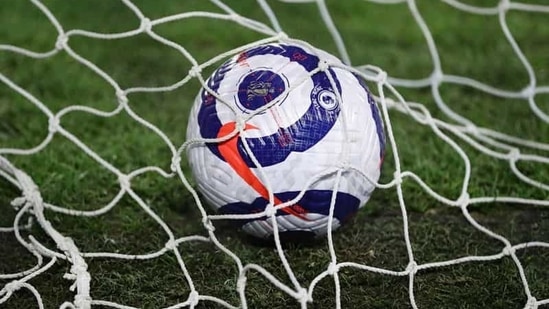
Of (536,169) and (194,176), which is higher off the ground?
(536,169)

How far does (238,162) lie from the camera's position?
2.46 metres

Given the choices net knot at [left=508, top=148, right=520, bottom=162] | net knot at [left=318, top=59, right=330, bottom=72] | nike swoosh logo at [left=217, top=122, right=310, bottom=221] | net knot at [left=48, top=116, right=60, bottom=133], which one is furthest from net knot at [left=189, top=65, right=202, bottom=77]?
net knot at [left=508, top=148, right=520, bottom=162]

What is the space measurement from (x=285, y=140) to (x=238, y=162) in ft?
0.44

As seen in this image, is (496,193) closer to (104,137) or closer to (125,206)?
(125,206)

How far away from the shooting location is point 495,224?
2934 mm

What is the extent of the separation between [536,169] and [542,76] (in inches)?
37.1

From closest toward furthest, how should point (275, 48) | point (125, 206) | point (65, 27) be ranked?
point (275, 48)
point (125, 206)
point (65, 27)

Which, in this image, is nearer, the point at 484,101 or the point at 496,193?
the point at 496,193

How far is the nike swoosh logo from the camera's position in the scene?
8.05ft

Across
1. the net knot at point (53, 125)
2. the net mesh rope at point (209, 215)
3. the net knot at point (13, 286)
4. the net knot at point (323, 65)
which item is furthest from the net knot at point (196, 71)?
the net knot at point (13, 286)

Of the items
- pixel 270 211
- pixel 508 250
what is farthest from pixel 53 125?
pixel 508 250

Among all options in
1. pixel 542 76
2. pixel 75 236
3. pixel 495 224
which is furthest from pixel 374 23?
pixel 75 236

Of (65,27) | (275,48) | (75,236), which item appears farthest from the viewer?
(65,27)

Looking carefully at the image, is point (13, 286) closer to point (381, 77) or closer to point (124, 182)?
point (124, 182)
